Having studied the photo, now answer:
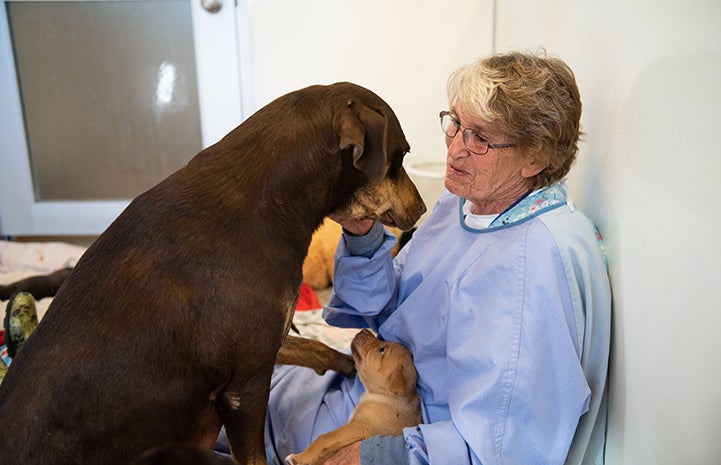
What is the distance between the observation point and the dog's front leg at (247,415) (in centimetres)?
129

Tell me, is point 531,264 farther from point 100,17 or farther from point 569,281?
point 100,17

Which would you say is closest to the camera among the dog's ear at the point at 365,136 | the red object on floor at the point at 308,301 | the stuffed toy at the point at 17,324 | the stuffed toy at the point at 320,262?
the dog's ear at the point at 365,136

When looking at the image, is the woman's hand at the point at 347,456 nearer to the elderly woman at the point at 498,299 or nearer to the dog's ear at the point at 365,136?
the elderly woman at the point at 498,299

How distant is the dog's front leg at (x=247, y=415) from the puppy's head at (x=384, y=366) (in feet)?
1.23

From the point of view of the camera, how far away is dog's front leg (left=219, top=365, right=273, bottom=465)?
4.22ft

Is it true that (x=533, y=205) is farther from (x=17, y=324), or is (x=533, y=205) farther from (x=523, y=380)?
(x=17, y=324)

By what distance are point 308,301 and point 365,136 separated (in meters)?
1.76

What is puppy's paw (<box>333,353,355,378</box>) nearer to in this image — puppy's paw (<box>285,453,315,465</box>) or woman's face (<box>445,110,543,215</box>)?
puppy's paw (<box>285,453,315,465</box>)

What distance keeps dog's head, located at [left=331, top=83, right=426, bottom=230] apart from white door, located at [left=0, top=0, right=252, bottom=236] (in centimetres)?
246

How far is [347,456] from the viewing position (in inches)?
57.9

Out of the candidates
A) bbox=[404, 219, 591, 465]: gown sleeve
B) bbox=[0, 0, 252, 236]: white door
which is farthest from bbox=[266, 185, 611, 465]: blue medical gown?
bbox=[0, 0, 252, 236]: white door

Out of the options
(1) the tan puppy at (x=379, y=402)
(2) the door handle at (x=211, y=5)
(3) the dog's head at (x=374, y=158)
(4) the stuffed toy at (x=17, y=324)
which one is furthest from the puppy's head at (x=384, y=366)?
(2) the door handle at (x=211, y=5)

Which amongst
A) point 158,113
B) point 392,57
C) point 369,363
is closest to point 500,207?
point 369,363

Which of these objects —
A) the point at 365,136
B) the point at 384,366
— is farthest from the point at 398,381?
the point at 365,136
